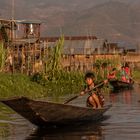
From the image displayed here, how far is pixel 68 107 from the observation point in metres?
14.0

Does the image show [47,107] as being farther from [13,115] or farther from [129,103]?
[129,103]

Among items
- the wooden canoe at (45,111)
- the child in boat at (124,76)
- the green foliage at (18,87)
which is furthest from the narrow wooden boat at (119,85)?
the wooden canoe at (45,111)

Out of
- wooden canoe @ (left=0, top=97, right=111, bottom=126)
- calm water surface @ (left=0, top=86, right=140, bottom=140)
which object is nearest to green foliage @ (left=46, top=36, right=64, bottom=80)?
calm water surface @ (left=0, top=86, right=140, bottom=140)

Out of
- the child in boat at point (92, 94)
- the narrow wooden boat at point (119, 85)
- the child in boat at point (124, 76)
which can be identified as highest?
the child in boat at point (92, 94)

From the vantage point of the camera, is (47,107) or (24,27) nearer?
(47,107)

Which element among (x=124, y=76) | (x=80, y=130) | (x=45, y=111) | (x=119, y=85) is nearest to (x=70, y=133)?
(x=80, y=130)

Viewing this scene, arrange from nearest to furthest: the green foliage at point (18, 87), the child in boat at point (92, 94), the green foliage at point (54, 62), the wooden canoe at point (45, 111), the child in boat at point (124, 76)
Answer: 1. the wooden canoe at point (45, 111)
2. the child in boat at point (92, 94)
3. the green foliage at point (18, 87)
4. the green foliage at point (54, 62)
5. the child in boat at point (124, 76)

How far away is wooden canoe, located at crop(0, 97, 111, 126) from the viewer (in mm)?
13344

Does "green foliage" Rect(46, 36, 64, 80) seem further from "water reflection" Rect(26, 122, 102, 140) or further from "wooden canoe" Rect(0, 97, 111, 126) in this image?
"wooden canoe" Rect(0, 97, 111, 126)

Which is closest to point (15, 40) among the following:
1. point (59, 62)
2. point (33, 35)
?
point (33, 35)

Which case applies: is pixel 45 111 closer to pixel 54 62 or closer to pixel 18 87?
pixel 18 87

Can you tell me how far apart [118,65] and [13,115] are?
70.2ft

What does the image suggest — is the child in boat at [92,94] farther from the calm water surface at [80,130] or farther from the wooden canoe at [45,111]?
the wooden canoe at [45,111]

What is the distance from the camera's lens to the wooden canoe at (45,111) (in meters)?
13.3
